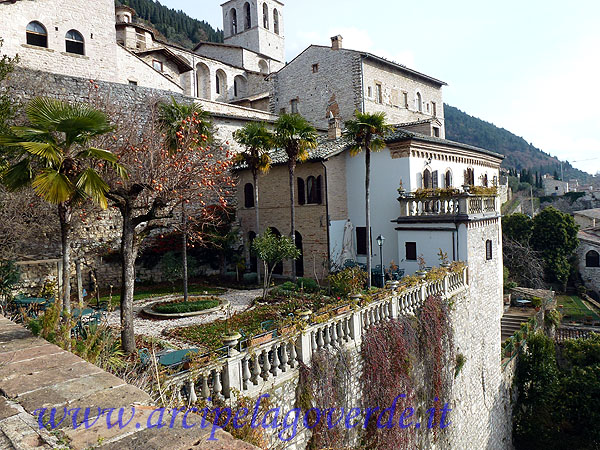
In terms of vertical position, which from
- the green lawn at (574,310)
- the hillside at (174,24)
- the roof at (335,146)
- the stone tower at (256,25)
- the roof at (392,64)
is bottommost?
the green lawn at (574,310)

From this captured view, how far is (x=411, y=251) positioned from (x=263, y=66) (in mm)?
43765

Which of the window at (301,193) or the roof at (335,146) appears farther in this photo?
the window at (301,193)

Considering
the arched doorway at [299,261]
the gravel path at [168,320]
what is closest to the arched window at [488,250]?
the arched doorway at [299,261]

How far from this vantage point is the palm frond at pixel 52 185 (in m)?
6.82

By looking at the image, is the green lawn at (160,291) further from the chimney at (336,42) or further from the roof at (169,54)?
the chimney at (336,42)

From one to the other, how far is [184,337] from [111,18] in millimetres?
23857

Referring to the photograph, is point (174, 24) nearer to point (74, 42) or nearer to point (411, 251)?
point (74, 42)

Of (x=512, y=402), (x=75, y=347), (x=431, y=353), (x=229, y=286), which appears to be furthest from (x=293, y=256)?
(x=75, y=347)

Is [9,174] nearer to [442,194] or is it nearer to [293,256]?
[293,256]

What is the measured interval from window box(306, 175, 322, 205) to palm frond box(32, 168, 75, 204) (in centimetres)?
1656

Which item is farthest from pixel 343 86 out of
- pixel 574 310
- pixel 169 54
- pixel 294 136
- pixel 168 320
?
pixel 574 310

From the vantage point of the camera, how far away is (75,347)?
19.0 feet

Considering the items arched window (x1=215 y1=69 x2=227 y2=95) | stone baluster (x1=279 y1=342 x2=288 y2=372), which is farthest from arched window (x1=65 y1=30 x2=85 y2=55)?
stone baluster (x1=279 y1=342 x2=288 y2=372)

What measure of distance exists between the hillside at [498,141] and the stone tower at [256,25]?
111512mm
